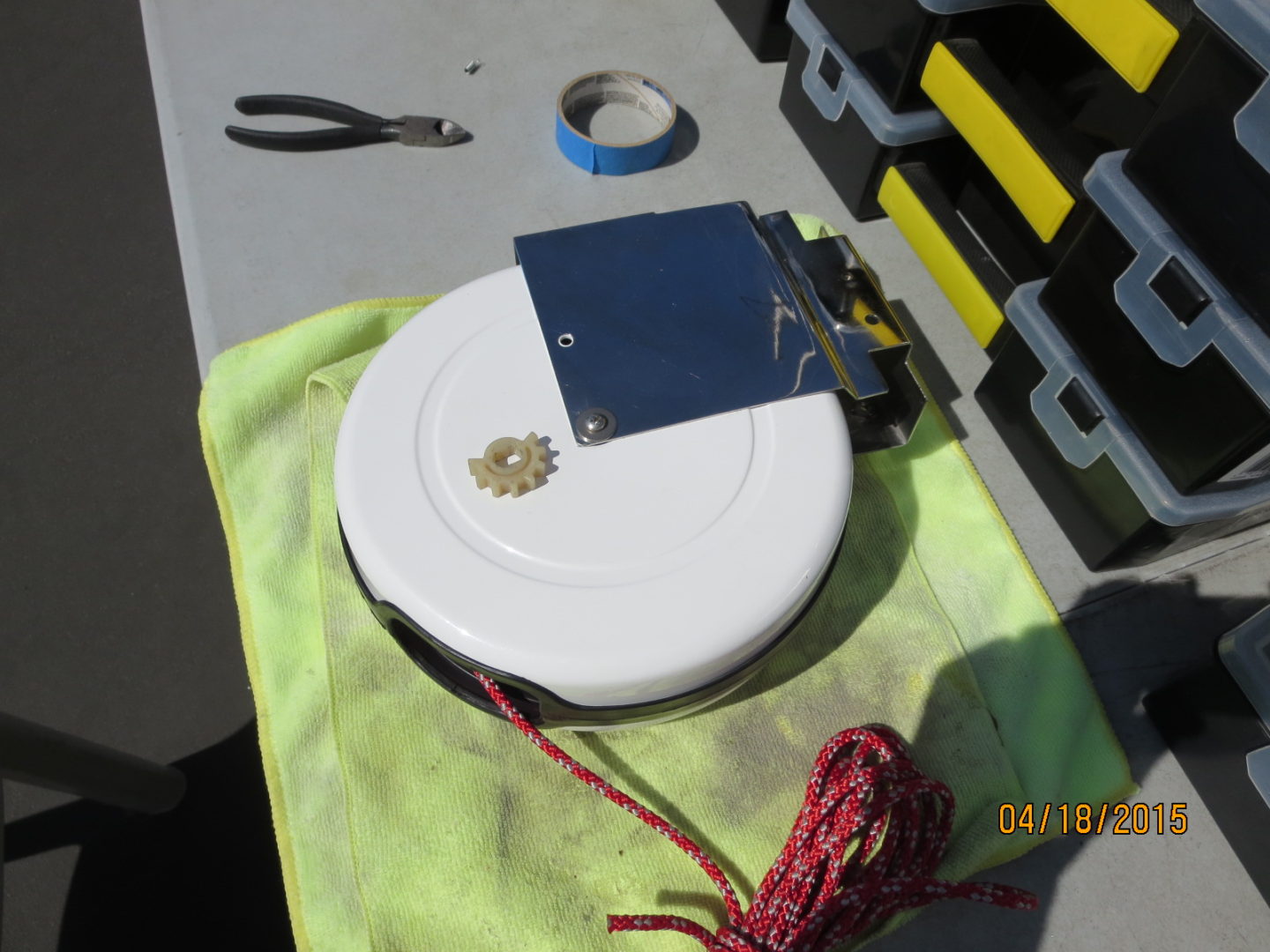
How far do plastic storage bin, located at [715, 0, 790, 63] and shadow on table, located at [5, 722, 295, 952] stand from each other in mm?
827

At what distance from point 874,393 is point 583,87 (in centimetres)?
44

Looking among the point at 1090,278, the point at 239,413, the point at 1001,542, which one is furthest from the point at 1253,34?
the point at 239,413

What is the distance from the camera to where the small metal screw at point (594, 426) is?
45 centimetres

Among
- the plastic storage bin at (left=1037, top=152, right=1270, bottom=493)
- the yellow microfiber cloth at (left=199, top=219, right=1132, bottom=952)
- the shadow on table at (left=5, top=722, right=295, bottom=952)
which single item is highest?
the plastic storage bin at (left=1037, top=152, right=1270, bottom=493)

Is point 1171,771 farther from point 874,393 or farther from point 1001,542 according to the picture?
point 874,393

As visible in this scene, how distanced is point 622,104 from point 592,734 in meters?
0.56

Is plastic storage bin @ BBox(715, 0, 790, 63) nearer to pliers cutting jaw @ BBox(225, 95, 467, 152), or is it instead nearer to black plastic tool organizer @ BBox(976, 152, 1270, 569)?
pliers cutting jaw @ BBox(225, 95, 467, 152)

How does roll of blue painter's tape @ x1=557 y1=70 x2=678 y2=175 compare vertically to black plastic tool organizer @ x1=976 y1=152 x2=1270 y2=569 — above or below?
below

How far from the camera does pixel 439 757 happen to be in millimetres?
499

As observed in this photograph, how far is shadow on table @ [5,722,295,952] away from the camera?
0.78 meters

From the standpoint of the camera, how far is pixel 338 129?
73cm

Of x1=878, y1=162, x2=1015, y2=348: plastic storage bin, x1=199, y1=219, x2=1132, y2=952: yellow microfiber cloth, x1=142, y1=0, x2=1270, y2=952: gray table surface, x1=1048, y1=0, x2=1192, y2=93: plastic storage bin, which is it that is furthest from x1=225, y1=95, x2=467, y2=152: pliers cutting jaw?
x1=1048, y1=0, x2=1192, y2=93: plastic storage bin

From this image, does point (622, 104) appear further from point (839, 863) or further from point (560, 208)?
point (839, 863)

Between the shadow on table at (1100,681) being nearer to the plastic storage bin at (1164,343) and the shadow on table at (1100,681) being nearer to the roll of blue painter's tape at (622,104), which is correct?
the plastic storage bin at (1164,343)
